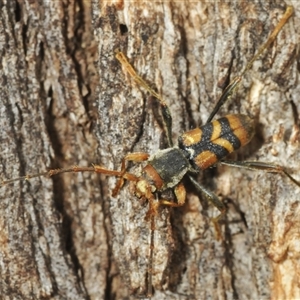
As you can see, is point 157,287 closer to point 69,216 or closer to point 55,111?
point 69,216

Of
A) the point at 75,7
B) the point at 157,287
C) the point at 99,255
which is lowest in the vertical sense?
the point at 157,287

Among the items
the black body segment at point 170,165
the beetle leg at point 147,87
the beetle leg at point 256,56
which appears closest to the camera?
the beetle leg at point 147,87

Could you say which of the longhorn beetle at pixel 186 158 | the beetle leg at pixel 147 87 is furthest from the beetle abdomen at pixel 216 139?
the beetle leg at pixel 147 87

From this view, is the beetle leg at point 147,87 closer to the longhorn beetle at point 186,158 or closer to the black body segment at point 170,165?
the longhorn beetle at point 186,158

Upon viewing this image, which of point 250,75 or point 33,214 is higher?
point 250,75

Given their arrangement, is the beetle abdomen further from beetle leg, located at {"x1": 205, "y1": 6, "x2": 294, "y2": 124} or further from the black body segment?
beetle leg, located at {"x1": 205, "y1": 6, "x2": 294, "y2": 124}

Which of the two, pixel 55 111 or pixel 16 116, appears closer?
pixel 16 116

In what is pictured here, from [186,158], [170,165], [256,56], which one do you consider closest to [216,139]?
[186,158]

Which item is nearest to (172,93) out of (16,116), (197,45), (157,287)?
(197,45)
